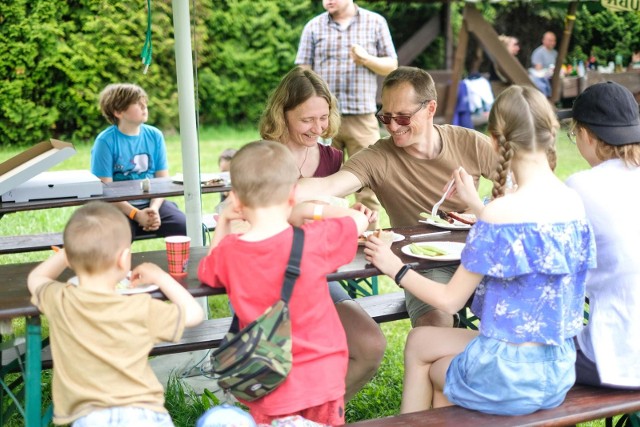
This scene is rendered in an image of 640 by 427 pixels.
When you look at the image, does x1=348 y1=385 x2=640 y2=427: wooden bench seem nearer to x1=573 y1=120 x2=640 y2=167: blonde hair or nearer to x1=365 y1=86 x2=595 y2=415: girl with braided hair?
x1=365 y1=86 x2=595 y2=415: girl with braided hair

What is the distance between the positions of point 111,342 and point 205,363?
6.53 feet

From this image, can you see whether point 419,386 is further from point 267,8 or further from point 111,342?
point 267,8

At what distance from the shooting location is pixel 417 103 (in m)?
3.51

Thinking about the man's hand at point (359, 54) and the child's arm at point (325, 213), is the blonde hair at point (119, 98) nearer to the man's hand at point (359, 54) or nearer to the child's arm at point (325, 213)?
the man's hand at point (359, 54)

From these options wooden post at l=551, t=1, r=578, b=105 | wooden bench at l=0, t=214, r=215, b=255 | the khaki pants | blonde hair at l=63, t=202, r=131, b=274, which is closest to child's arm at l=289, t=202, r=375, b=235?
blonde hair at l=63, t=202, r=131, b=274

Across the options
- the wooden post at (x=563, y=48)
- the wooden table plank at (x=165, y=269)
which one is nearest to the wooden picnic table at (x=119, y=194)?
the wooden table plank at (x=165, y=269)

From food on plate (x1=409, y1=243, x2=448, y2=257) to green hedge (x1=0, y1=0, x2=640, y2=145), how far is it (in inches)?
311

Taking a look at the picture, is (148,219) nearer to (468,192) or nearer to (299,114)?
(299,114)

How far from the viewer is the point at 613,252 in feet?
8.50

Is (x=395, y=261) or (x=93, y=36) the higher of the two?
(x=93, y=36)

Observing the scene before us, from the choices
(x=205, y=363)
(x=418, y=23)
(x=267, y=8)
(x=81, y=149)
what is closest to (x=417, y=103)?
(x=205, y=363)

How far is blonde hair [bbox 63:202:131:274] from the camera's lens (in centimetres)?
222

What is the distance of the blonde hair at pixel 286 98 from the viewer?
360cm

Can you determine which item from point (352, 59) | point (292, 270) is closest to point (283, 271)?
point (292, 270)
